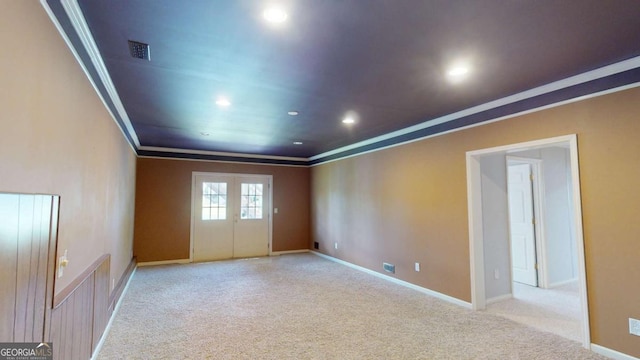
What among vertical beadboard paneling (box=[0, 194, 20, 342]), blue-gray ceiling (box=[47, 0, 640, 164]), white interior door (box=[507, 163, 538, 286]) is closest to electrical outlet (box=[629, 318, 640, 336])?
blue-gray ceiling (box=[47, 0, 640, 164])

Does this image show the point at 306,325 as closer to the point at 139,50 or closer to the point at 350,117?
the point at 350,117

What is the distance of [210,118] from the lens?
14.6ft

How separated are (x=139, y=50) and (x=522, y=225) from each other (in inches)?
234

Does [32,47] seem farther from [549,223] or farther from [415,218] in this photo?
[549,223]

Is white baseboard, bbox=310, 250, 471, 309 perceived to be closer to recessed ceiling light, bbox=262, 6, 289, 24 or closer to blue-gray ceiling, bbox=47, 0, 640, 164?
blue-gray ceiling, bbox=47, 0, 640, 164

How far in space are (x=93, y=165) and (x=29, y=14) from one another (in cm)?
171

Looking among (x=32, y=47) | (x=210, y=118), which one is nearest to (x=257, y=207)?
(x=210, y=118)

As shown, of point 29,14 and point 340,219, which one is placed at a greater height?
point 29,14

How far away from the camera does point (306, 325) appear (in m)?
3.46

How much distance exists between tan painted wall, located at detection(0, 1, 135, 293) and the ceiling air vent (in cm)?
39

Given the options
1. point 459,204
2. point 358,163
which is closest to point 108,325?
point 459,204

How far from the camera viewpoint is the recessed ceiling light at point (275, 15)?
1.95m

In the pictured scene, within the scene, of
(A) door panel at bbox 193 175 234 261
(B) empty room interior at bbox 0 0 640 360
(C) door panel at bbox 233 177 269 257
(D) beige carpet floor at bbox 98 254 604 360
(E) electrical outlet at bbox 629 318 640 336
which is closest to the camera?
(B) empty room interior at bbox 0 0 640 360

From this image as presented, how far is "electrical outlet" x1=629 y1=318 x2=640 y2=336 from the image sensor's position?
2615 mm
